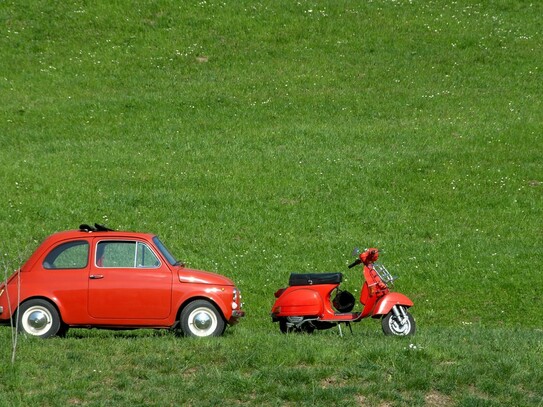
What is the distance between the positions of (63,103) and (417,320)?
16.4m

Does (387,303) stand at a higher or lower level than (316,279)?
lower

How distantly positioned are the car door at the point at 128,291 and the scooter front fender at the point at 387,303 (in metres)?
2.67

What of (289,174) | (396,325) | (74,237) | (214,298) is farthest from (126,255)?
(289,174)

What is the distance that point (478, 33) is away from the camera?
35.8 metres

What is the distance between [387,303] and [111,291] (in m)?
3.53

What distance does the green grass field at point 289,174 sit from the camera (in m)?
10.7

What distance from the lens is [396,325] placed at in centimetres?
1306

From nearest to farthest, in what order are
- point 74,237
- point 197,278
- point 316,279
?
point 197,278, point 74,237, point 316,279

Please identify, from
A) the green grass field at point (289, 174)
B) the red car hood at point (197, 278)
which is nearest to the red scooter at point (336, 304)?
the green grass field at point (289, 174)

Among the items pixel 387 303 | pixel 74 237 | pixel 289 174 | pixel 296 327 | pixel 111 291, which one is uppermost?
pixel 289 174

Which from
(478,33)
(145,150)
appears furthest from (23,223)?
(478,33)

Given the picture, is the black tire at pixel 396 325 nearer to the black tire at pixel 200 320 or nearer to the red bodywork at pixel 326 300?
the red bodywork at pixel 326 300

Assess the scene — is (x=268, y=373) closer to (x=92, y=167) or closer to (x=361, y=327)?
(x=361, y=327)

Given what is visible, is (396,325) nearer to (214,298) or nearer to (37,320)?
(214,298)
